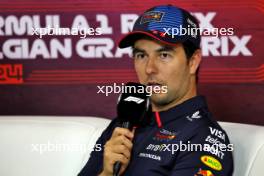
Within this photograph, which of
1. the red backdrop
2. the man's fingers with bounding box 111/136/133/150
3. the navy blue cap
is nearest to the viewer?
the man's fingers with bounding box 111/136/133/150

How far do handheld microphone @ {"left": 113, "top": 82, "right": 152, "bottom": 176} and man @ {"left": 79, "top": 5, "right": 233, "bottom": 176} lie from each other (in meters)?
0.05

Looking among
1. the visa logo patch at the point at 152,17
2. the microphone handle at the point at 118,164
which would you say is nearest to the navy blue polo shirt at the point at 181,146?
the microphone handle at the point at 118,164

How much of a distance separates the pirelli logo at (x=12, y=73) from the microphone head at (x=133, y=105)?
0.85m

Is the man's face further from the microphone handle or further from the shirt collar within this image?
the microphone handle

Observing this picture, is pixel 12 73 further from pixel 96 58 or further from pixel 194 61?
pixel 194 61

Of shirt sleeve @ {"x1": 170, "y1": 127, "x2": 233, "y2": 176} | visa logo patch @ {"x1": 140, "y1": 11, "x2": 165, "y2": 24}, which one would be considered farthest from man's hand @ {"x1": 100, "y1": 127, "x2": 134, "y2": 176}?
visa logo patch @ {"x1": 140, "y1": 11, "x2": 165, "y2": 24}

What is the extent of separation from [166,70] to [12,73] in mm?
910

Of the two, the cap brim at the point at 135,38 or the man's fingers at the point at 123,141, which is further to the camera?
the cap brim at the point at 135,38

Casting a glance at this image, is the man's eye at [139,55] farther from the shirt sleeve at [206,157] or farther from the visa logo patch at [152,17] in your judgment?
the shirt sleeve at [206,157]

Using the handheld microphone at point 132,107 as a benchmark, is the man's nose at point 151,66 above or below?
above

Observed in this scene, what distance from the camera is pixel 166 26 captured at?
170 centimetres

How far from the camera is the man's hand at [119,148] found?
1505mm

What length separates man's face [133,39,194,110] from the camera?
1711 millimetres

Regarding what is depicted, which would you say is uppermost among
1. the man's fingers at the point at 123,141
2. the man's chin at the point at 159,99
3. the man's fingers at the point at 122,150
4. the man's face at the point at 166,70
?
the man's face at the point at 166,70
